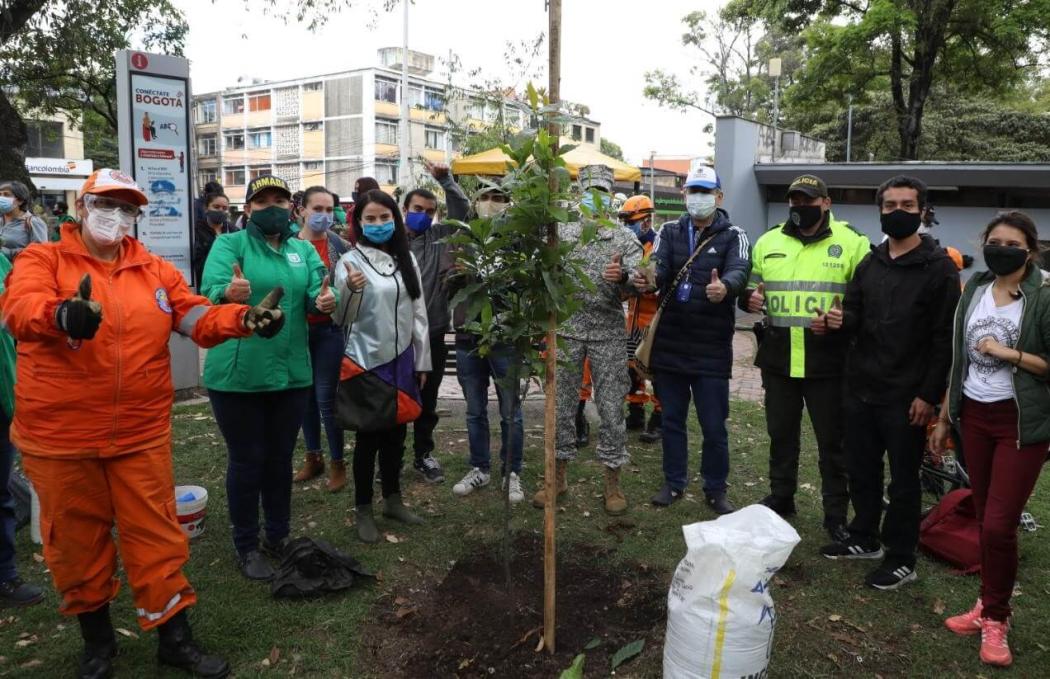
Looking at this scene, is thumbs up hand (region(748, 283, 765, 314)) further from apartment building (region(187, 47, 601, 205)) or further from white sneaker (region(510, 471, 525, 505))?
apartment building (region(187, 47, 601, 205))

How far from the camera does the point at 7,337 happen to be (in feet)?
12.3

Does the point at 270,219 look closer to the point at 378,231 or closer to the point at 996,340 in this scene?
the point at 378,231

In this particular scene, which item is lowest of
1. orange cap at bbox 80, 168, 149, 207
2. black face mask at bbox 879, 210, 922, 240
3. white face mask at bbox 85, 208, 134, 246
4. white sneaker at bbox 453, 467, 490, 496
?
white sneaker at bbox 453, 467, 490, 496

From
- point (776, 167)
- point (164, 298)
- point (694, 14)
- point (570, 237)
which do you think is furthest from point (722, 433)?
point (694, 14)

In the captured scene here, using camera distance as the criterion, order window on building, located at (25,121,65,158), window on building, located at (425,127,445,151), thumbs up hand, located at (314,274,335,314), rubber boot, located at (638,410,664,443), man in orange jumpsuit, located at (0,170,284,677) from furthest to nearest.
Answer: window on building, located at (425,127,445,151) < window on building, located at (25,121,65,158) < rubber boot, located at (638,410,664,443) < thumbs up hand, located at (314,274,335,314) < man in orange jumpsuit, located at (0,170,284,677)

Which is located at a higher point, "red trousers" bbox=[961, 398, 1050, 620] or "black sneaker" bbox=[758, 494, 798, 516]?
"red trousers" bbox=[961, 398, 1050, 620]

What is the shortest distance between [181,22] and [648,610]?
15.6m

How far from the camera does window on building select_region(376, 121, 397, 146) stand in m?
53.8

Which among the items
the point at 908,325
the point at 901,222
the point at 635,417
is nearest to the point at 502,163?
the point at 635,417

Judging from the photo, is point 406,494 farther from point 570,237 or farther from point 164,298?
point 164,298

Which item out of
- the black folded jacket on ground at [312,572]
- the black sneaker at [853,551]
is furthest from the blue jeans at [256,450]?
the black sneaker at [853,551]

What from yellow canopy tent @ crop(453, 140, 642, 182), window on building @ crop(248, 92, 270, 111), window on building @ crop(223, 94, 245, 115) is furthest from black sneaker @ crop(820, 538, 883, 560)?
window on building @ crop(223, 94, 245, 115)

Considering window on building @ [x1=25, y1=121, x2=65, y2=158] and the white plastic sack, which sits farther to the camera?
window on building @ [x1=25, y1=121, x2=65, y2=158]

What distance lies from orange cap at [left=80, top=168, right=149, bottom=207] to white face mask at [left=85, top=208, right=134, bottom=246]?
0.24ft
